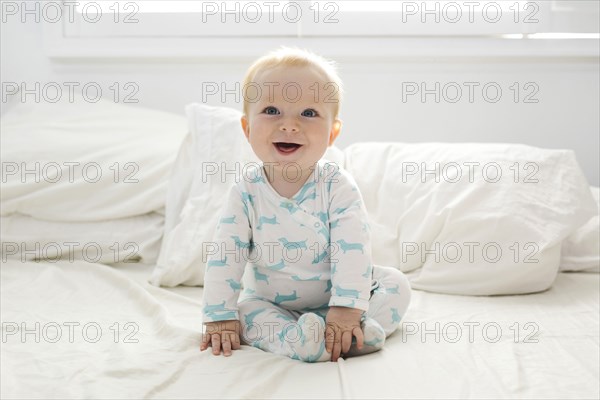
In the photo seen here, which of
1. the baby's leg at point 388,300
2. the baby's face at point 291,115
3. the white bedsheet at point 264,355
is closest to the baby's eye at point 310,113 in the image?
the baby's face at point 291,115

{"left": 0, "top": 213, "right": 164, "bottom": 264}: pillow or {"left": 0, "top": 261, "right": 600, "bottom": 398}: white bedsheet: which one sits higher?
{"left": 0, "top": 213, "right": 164, "bottom": 264}: pillow

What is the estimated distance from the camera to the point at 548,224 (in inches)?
62.6

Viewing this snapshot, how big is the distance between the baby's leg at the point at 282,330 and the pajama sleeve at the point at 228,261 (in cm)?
3

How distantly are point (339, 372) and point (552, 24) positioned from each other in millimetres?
1511

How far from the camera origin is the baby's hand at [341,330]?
1.14 meters

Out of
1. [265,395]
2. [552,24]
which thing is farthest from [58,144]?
[552,24]

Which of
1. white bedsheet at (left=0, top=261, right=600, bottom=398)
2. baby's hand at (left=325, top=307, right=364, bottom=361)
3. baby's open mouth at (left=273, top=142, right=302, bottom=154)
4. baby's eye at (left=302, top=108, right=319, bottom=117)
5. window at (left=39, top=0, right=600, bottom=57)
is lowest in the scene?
white bedsheet at (left=0, top=261, right=600, bottom=398)

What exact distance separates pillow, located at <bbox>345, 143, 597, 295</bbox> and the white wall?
1.53ft

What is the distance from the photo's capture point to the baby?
120 cm

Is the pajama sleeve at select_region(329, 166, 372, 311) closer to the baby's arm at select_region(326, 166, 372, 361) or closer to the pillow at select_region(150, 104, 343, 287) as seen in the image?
the baby's arm at select_region(326, 166, 372, 361)

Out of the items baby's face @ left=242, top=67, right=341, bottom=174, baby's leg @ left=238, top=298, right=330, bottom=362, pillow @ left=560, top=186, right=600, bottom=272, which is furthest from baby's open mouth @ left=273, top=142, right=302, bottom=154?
pillow @ left=560, top=186, right=600, bottom=272

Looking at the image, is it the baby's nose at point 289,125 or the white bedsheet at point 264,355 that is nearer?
the white bedsheet at point 264,355

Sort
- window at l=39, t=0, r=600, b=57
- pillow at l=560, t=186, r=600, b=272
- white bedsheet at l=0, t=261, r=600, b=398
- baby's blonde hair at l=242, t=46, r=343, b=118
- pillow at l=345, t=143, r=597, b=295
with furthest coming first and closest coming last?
1. window at l=39, t=0, r=600, b=57
2. pillow at l=560, t=186, r=600, b=272
3. pillow at l=345, t=143, r=597, b=295
4. baby's blonde hair at l=242, t=46, r=343, b=118
5. white bedsheet at l=0, t=261, r=600, b=398

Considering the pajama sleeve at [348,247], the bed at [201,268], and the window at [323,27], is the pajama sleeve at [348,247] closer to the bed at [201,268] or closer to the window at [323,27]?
the bed at [201,268]
